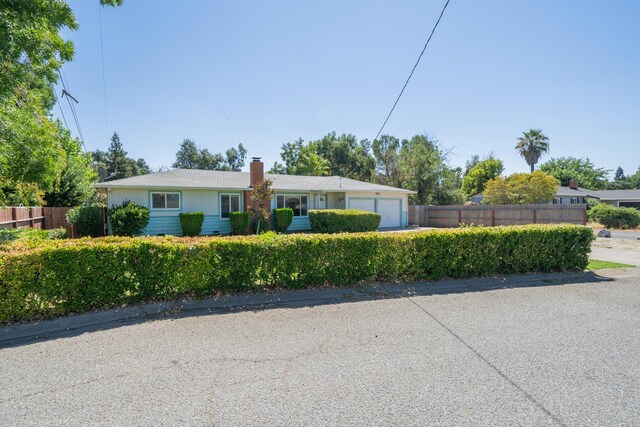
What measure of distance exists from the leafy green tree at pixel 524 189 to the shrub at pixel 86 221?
29060mm

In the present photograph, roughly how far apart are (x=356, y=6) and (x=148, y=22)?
7.31 metres

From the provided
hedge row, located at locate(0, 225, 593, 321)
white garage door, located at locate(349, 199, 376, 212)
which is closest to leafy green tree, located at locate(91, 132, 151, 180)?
white garage door, located at locate(349, 199, 376, 212)

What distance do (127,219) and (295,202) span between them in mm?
9361

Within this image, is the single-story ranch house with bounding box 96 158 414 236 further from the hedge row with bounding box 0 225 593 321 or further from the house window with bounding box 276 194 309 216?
the hedge row with bounding box 0 225 593 321

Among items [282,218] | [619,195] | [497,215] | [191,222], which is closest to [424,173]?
[497,215]

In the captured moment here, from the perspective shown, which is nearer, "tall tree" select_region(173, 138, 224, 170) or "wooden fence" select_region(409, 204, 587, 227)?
"wooden fence" select_region(409, 204, 587, 227)

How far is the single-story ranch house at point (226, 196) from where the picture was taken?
16.4 meters

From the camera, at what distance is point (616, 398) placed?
A: 2898 millimetres

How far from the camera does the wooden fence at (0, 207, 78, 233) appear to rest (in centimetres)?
1184

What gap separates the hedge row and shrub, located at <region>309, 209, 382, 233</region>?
10154 mm

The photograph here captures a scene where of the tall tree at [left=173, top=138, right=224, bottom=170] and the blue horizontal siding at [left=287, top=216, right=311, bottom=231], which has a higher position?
the tall tree at [left=173, top=138, right=224, bottom=170]

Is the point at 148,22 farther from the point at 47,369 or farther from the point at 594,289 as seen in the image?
the point at 594,289

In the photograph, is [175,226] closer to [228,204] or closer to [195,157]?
[228,204]

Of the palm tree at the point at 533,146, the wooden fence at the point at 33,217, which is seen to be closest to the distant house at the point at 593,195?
the palm tree at the point at 533,146
